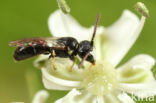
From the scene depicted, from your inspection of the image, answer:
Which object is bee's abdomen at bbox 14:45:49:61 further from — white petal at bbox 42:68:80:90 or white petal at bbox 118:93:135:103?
white petal at bbox 118:93:135:103

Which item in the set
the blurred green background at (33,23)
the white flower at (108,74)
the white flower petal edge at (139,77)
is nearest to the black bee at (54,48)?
the white flower at (108,74)

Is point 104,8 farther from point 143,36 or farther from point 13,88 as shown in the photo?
point 13,88

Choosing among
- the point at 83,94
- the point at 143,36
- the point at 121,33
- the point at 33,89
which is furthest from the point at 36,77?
the point at 143,36

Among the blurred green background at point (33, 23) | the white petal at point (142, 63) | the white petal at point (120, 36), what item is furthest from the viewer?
the blurred green background at point (33, 23)

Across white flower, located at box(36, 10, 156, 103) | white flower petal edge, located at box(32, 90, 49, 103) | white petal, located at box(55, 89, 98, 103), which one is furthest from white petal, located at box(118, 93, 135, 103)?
white flower petal edge, located at box(32, 90, 49, 103)

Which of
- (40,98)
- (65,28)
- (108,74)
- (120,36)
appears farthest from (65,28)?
(40,98)

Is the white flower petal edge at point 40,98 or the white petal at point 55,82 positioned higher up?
the white petal at point 55,82

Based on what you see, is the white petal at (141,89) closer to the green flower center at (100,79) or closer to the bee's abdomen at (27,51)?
the green flower center at (100,79)

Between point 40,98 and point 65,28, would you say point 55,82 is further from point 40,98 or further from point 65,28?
point 65,28
